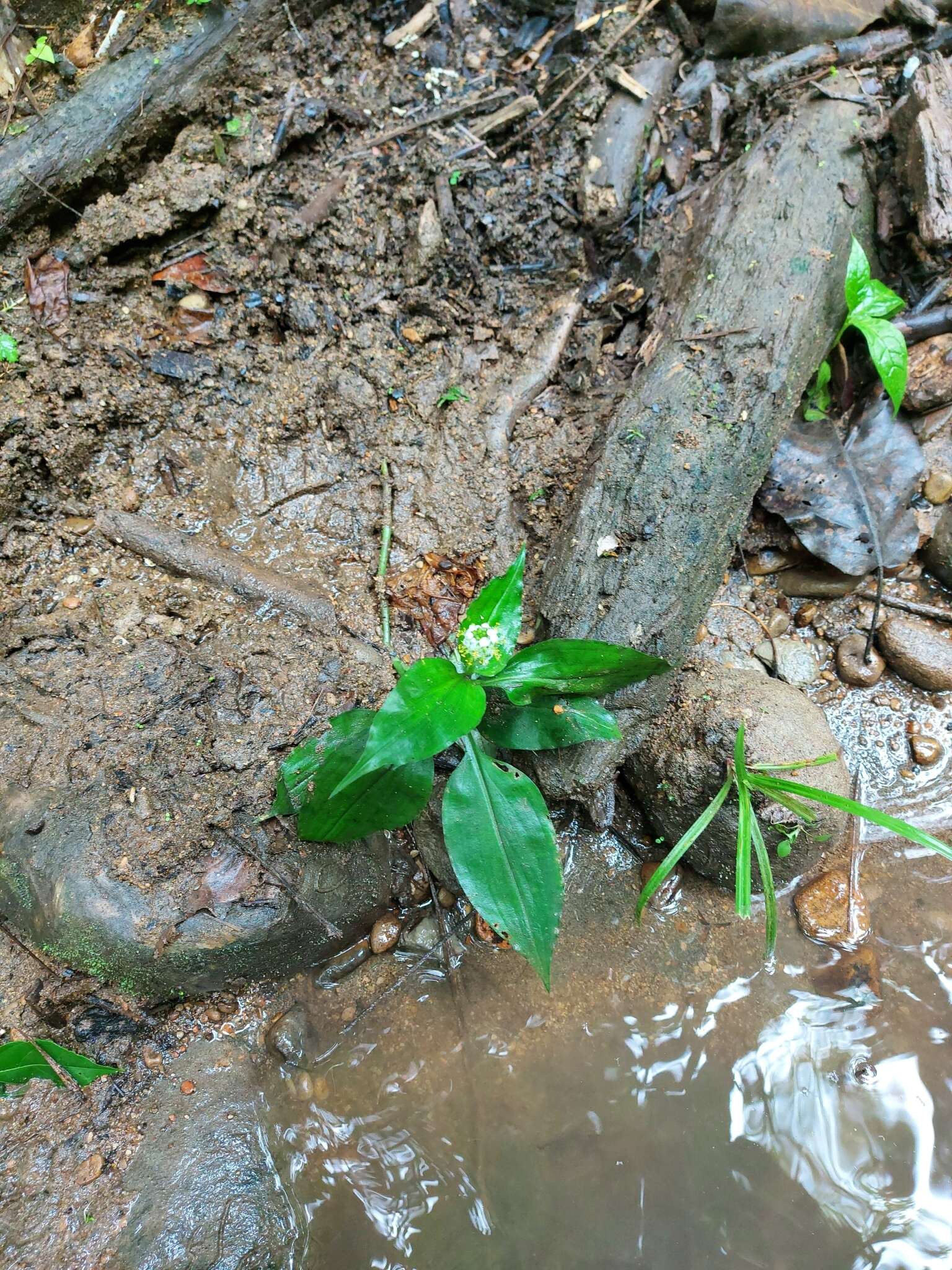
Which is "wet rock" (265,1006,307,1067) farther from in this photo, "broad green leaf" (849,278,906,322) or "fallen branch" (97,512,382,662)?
"broad green leaf" (849,278,906,322)

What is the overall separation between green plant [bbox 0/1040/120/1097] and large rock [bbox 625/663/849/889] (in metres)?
1.79

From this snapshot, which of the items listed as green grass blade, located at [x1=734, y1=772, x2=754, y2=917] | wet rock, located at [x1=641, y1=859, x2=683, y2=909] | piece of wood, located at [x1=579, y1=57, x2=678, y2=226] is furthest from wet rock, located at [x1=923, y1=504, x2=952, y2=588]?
piece of wood, located at [x1=579, y1=57, x2=678, y2=226]

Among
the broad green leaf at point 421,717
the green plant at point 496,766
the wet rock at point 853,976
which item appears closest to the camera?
the broad green leaf at point 421,717

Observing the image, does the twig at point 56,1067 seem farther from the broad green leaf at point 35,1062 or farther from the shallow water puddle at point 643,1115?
the shallow water puddle at point 643,1115

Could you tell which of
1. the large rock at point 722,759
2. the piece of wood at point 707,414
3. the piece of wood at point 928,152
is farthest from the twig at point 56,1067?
the piece of wood at point 928,152

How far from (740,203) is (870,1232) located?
317 centimetres

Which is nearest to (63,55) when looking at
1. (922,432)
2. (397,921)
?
(397,921)

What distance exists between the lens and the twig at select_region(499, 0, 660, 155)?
2.89m

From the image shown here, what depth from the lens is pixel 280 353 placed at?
276 cm

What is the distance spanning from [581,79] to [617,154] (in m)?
0.37

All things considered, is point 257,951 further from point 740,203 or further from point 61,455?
point 740,203

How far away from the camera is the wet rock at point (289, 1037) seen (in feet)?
7.17

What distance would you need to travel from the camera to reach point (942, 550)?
2.73m

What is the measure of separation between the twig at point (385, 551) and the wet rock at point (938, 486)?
2026 mm
